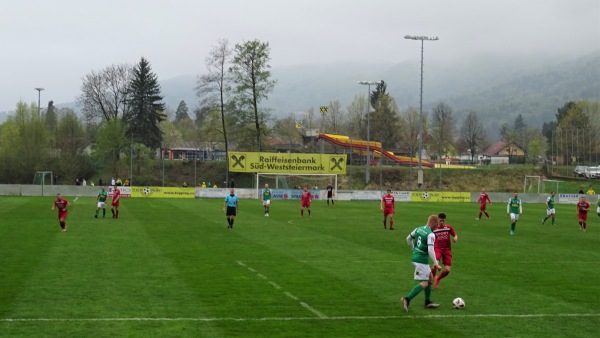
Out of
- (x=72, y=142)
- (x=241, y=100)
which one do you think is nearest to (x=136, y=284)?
(x=241, y=100)

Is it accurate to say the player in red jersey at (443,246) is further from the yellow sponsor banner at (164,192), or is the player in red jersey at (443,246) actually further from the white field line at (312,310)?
the yellow sponsor banner at (164,192)

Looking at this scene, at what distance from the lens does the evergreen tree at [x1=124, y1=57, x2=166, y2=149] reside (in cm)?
11044

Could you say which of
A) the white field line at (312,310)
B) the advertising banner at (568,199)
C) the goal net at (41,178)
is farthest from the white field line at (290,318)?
the goal net at (41,178)

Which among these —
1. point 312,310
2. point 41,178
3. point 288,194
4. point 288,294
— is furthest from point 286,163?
point 312,310

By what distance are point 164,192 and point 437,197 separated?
27355 mm

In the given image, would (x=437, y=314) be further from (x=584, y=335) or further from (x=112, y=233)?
(x=112, y=233)

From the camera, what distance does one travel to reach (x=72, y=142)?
98.8 metres

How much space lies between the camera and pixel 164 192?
74.7 metres

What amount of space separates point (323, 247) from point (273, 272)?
7355 millimetres

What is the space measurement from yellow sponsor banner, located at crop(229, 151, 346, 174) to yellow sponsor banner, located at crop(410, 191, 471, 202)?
25.7 feet

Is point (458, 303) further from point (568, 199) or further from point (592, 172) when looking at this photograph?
point (592, 172)

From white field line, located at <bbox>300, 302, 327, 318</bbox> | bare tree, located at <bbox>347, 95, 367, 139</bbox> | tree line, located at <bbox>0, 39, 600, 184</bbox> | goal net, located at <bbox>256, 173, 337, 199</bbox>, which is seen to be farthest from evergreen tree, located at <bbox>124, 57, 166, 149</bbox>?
white field line, located at <bbox>300, 302, 327, 318</bbox>

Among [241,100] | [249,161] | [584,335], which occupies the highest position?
[241,100]

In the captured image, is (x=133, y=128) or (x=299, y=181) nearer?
(x=299, y=181)
